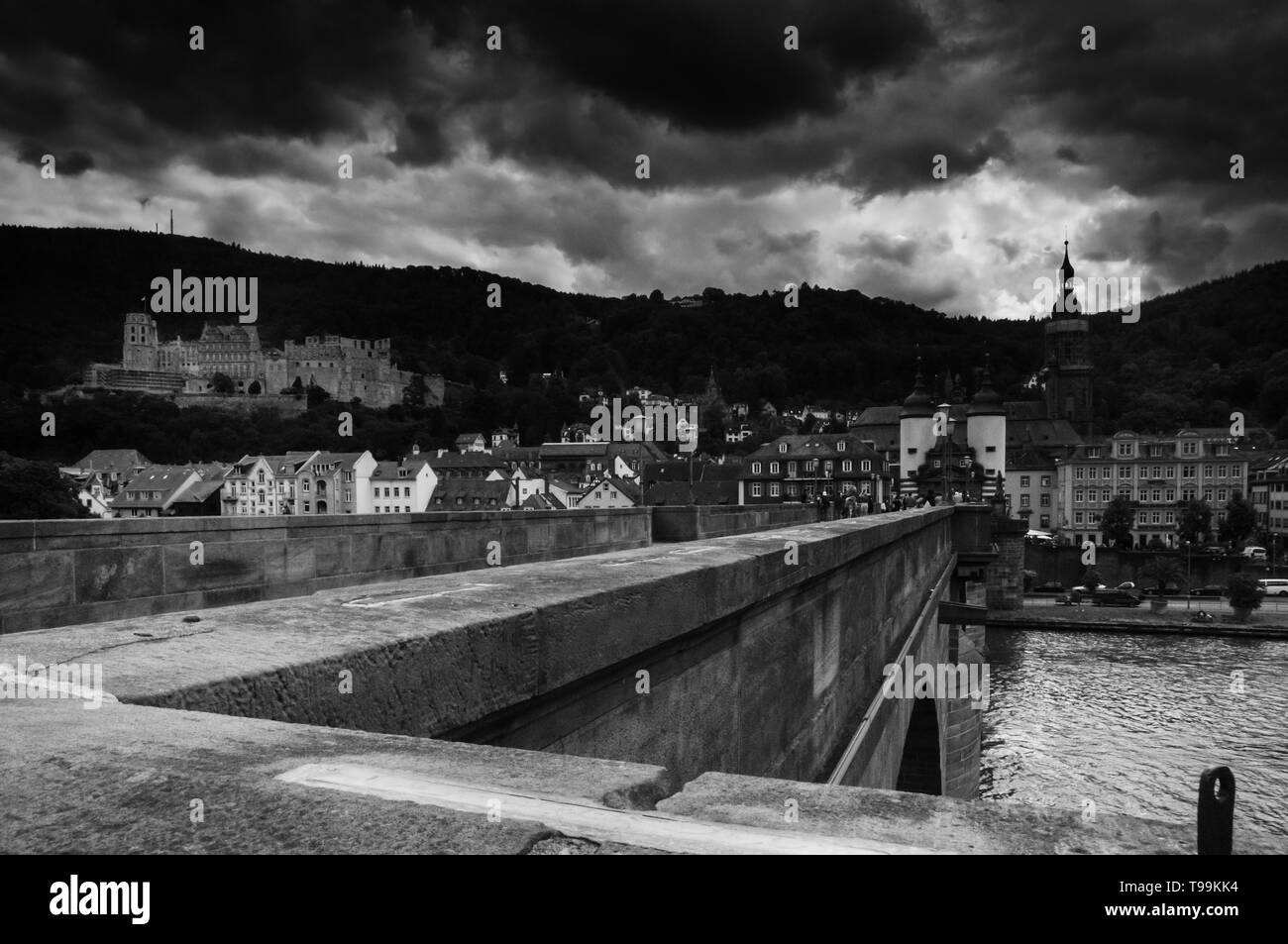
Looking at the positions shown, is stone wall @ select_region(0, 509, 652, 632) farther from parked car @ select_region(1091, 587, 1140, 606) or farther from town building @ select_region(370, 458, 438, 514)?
parked car @ select_region(1091, 587, 1140, 606)

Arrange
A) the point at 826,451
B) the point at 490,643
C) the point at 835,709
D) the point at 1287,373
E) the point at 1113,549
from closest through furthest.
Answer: the point at 490,643 < the point at 835,709 < the point at 1113,549 < the point at 826,451 < the point at 1287,373

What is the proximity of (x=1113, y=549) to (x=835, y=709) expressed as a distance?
78.4 m

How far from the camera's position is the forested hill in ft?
431

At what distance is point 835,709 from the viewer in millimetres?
7855

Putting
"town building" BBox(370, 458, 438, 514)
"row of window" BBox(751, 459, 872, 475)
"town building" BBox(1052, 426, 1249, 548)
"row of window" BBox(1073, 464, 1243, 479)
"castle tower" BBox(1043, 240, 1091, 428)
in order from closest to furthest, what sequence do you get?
"town building" BBox(370, 458, 438, 514) < "row of window" BBox(751, 459, 872, 475) < "row of window" BBox(1073, 464, 1243, 479) < "town building" BBox(1052, 426, 1249, 548) < "castle tower" BBox(1043, 240, 1091, 428)

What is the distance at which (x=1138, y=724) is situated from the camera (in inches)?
1283

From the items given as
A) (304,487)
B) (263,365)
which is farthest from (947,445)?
(263,365)

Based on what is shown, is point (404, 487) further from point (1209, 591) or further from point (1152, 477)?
point (1152, 477)

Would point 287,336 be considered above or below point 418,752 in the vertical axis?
above

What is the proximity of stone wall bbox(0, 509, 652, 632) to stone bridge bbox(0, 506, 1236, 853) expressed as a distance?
15.3ft

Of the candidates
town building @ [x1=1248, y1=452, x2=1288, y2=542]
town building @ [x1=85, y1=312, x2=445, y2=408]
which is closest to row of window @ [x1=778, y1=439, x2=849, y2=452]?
town building @ [x1=1248, y1=452, x2=1288, y2=542]

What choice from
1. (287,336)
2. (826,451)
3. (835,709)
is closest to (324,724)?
(835,709)

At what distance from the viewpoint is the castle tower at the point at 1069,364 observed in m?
122
